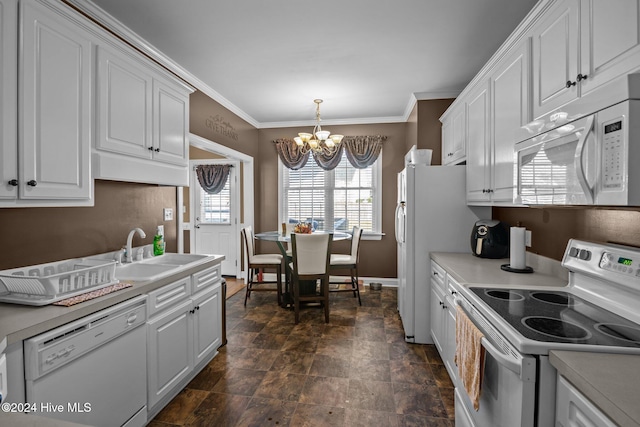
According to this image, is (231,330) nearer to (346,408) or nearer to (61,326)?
(346,408)

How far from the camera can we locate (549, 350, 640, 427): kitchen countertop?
0.80 meters

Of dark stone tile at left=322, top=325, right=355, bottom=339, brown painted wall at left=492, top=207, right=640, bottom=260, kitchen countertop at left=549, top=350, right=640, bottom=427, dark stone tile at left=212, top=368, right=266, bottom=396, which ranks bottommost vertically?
dark stone tile at left=212, top=368, right=266, bottom=396

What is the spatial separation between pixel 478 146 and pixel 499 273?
104 centimetres

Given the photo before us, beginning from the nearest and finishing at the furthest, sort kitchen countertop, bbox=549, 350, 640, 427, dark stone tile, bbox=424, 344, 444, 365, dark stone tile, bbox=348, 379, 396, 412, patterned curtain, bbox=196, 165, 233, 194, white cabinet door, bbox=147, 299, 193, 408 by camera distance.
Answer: kitchen countertop, bbox=549, 350, 640, 427 → white cabinet door, bbox=147, 299, 193, 408 → dark stone tile, bbox=348, 379, 396, 412 → dark stone tile, bbox=424, 344, 444, 365 → patterned curtain, bbox=196, 165, 233, 194

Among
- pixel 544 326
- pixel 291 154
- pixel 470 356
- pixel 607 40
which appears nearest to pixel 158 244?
pixel 470 356

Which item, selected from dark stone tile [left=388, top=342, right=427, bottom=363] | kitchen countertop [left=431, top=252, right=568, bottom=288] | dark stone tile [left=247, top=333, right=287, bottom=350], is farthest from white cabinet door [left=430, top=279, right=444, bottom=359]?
dark stone tile [left=247, top=333, right=287, bottom=350]

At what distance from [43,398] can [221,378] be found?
1.32 meters

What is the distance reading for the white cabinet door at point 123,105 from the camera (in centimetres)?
193

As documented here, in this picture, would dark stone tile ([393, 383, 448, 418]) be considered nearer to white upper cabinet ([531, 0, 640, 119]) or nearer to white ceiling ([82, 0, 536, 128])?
white upper cabinet ([531, 0, 640, 119])

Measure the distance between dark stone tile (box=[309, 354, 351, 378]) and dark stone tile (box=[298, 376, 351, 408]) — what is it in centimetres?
7

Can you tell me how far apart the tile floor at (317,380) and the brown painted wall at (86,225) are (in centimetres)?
117

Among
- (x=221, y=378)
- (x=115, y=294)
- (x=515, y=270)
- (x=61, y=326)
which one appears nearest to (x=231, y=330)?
(x=221, y=378)

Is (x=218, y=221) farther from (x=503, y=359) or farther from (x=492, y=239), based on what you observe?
(x=503, y=359)

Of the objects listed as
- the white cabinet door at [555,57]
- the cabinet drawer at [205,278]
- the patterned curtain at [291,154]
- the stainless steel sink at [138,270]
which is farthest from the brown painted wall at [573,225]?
the patterned curtain at [291,154]
